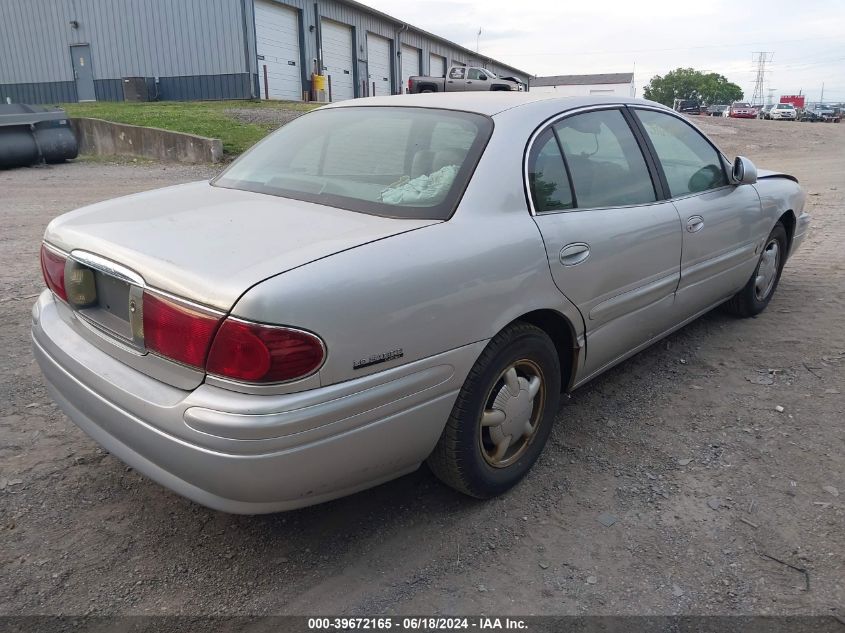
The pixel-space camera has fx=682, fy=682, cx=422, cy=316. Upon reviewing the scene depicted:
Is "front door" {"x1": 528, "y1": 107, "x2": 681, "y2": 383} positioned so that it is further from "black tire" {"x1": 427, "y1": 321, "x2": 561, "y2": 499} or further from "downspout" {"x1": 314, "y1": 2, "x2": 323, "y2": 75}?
"downspout" {"x1": 314, "y1": 2, "x2": 323, "y2": 75}

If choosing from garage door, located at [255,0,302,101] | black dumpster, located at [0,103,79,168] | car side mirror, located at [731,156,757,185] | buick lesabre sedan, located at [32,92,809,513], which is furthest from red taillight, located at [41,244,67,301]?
garage door, located at [255,0,302,101]

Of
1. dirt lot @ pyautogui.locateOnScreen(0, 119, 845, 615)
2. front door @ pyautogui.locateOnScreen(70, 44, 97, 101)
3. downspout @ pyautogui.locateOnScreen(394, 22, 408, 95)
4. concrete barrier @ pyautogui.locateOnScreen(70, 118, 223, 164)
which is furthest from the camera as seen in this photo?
downspout @ pyautogui.locateOnScreen(394, 22, 408, 95)

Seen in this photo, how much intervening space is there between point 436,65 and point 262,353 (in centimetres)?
4063

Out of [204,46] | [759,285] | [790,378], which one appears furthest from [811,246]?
[204,46]

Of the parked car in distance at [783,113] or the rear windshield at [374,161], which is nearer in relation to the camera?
the rear windshield at [374,161]

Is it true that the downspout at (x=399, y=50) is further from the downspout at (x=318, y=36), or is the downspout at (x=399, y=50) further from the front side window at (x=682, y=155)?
the front side window at (x=682, y=155)

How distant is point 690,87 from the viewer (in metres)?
113

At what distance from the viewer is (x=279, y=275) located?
6.44ft

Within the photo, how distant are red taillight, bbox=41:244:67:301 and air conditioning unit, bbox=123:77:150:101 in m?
24.6

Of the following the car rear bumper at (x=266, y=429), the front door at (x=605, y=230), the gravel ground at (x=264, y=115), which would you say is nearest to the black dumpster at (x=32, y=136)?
the gravel ground at (x=264, y=115)

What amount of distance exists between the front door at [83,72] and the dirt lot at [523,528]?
85.2ft

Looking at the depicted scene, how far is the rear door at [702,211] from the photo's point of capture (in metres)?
3.65

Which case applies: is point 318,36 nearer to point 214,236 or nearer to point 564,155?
point 564,155

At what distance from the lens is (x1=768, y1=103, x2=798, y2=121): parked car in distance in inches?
2068
